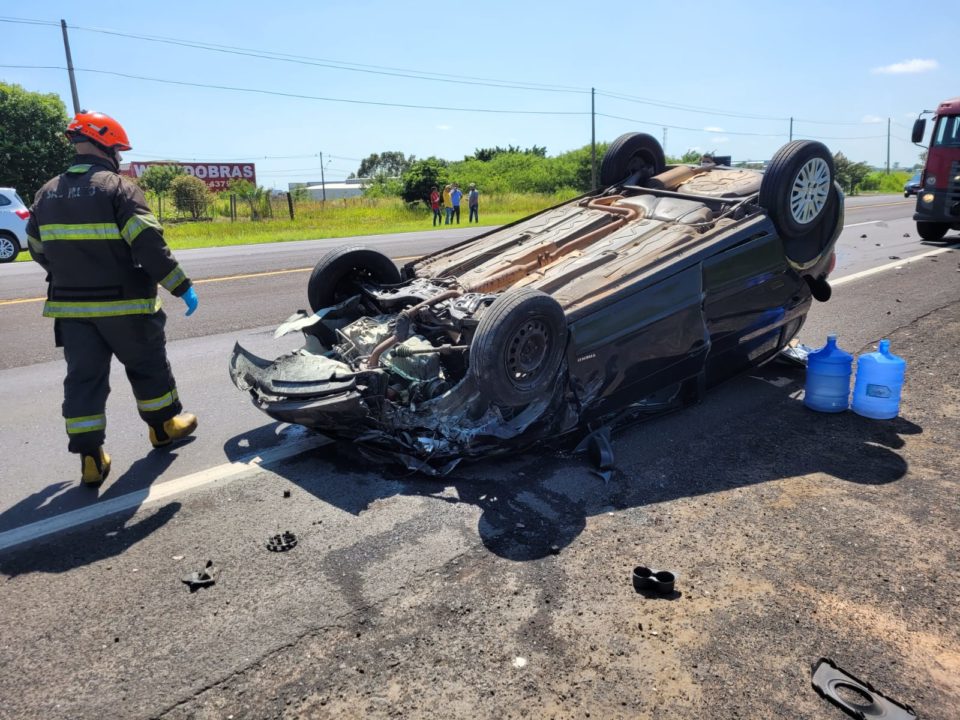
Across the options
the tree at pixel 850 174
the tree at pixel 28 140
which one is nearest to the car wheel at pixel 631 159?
the tree at pixel 28 140

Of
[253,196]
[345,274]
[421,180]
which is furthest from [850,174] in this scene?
[345,274]

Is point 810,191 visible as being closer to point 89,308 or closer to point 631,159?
point 631,159

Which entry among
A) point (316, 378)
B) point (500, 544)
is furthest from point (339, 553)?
point (316, 378)

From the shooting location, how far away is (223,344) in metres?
6.58

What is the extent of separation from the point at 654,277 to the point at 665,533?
1.52 meters

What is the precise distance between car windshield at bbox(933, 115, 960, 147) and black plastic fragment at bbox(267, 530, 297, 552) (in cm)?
1346

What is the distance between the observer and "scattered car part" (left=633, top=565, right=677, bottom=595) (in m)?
2.70

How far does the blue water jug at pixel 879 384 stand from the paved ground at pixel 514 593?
16.1 inches

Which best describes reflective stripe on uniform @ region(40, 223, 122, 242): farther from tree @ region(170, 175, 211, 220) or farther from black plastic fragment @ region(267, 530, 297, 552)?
tree @ region(170, 175, 211, 220)

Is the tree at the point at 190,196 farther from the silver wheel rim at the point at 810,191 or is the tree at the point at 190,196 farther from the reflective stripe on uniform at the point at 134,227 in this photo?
the silver wheel rim at the point at 810,191

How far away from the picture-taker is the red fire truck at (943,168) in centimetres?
1210

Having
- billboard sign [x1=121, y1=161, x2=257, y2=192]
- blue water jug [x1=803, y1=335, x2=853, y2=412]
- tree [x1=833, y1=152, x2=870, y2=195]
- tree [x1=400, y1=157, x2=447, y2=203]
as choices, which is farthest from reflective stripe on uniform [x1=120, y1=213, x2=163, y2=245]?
tree [x1=833, y1=152, x2=870, y2=195]

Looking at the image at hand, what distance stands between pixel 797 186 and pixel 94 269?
4.21 m

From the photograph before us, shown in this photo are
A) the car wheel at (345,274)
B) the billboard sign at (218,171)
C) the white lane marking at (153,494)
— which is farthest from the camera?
the billboard sign at (218,171)
